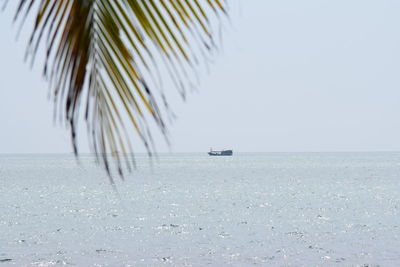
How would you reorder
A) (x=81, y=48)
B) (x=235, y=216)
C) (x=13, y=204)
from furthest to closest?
(x=13, y=204) < (x=235, y=216) < (x=81, y=48)

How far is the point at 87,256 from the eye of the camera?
42.0m

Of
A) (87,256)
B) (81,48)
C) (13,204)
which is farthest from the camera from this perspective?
(13,204)

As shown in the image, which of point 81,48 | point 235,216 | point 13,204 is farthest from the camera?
point 13,204

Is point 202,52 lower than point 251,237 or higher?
higher

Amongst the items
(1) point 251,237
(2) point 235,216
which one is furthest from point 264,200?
(1) point 251,237

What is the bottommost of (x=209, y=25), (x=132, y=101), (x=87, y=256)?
(x=87, y=256)

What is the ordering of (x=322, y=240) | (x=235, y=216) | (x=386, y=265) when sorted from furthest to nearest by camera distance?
(x=235, y=216), (x=322, y=240), (x=386, y=265)

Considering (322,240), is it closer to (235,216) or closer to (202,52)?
(235,216)

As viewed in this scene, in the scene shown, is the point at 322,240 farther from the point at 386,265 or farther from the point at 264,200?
the point at 264,200

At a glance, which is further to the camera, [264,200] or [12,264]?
[264,200]

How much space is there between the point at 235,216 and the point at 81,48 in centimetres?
6749

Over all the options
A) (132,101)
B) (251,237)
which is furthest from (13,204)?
(132,101)

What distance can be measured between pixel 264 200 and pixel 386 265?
2228 inches

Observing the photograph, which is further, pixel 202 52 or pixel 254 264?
pixel 254 264
